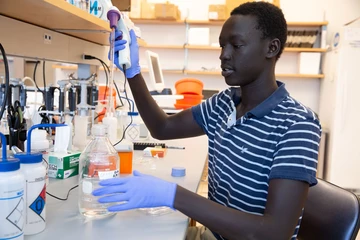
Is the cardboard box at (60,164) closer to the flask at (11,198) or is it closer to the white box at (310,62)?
the flask at (11,198)

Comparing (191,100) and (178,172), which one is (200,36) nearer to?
(191,100)

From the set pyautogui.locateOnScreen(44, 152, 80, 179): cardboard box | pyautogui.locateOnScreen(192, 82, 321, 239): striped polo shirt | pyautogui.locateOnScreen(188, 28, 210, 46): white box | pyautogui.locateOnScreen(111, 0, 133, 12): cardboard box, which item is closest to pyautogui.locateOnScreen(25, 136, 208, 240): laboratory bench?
pyautogui.locateOnScreen(44, 152, 80, 179): cardboard box

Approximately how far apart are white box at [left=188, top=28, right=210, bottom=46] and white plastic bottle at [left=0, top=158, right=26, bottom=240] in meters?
3.96

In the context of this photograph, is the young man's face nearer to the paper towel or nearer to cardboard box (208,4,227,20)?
the paper towel

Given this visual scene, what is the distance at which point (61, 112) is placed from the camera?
56.2 inches

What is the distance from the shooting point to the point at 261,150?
101 cm

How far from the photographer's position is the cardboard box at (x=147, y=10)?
4.40 meters

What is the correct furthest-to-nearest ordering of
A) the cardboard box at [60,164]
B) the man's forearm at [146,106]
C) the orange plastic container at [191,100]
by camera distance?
1. the orange plastic container at [191,100]
2. the man's forearm at [146,106]
3. the cardboard box at [60,164]

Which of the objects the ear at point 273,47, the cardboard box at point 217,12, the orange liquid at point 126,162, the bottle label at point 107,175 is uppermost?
the cardboard box at point 217,12

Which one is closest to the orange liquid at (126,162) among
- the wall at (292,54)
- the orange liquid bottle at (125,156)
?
the orange liquid bottle at (125,156)

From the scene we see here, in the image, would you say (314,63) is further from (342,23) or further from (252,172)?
(252,172)

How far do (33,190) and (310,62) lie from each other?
13.4 feet

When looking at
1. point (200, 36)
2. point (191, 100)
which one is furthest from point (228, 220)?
point (200, 36)

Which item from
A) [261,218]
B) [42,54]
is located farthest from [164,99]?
[261,218]
